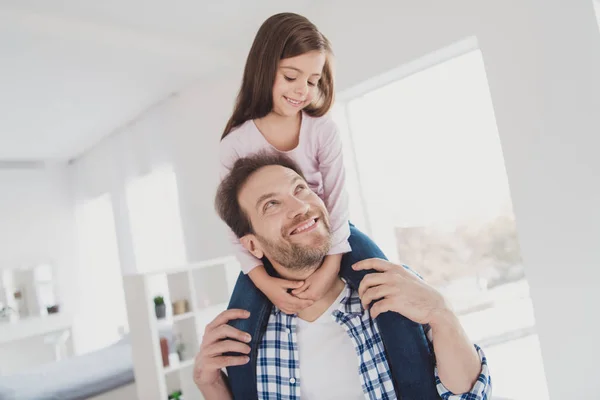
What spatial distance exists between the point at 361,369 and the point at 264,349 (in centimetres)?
25

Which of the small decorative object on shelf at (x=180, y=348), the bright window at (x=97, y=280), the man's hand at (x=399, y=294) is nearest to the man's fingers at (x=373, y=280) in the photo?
the man's hand at (x=399, y=294)

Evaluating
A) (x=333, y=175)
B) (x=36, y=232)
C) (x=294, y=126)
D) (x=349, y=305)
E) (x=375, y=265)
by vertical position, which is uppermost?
(x=36, y=232)

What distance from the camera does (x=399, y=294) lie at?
3.70 ft

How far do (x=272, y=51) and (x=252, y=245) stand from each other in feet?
1.52

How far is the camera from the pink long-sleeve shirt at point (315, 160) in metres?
1.29

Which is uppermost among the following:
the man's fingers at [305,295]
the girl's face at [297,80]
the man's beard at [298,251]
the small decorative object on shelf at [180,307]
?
the girl's face at [297,80]

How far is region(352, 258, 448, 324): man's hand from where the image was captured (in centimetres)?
112

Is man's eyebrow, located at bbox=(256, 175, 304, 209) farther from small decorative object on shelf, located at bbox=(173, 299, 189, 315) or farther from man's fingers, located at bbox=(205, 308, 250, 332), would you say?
small decorative object on shelf, located at bbox=(173, 299, 189, 315)

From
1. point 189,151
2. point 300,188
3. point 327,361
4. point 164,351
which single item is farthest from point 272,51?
point 189,151

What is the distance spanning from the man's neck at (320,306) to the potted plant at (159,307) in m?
2.11

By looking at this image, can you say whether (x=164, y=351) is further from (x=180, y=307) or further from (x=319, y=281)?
(x=319, y=281)

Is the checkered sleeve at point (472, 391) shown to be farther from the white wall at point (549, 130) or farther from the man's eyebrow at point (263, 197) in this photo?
the white wall at point (549, 130)

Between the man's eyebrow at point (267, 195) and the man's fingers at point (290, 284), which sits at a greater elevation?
the man's eyebrow at point (267, 195)

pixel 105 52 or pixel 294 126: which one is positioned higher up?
pixel 105 52
